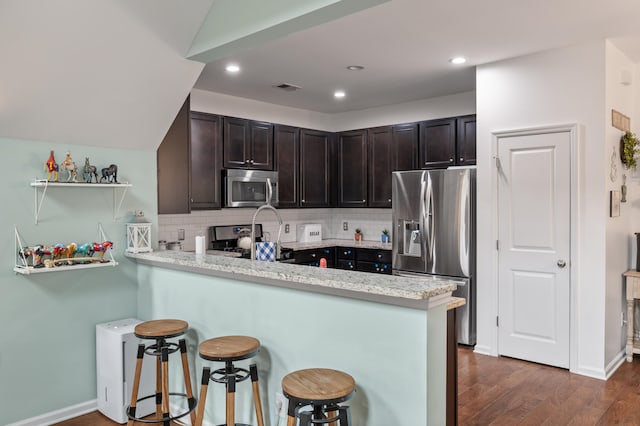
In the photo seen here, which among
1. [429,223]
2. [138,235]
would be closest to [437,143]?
[429,223]

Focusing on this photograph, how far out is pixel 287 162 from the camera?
19.8 ft

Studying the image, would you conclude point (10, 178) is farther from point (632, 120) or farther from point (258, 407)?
point (632, 120)

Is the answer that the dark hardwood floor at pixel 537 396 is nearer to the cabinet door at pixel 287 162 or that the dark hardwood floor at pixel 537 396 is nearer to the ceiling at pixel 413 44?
the ceiling at pixel 413 44

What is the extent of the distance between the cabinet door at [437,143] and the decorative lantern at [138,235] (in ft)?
11.0

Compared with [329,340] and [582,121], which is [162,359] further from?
[582,121]

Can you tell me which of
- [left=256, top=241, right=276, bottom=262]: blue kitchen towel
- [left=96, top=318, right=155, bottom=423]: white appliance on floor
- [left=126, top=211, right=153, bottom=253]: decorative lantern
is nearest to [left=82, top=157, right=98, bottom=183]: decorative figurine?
[left=126, top=211, right=153, bottom=253]: decorative lantern

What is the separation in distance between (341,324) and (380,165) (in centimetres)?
405

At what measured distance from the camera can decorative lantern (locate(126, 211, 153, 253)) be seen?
11.3 ft

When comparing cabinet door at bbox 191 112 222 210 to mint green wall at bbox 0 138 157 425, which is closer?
mint green wall at bbox 0 138 157 425

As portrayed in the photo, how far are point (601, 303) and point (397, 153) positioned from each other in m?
2.85

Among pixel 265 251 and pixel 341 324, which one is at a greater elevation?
pixel 265 251

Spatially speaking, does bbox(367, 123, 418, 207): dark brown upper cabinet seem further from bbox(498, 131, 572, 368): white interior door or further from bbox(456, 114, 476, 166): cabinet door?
bbox(498, 131, 572, 368): white interior door

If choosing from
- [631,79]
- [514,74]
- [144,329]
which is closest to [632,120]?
[631,79]

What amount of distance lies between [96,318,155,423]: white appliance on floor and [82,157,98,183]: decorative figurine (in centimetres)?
102
